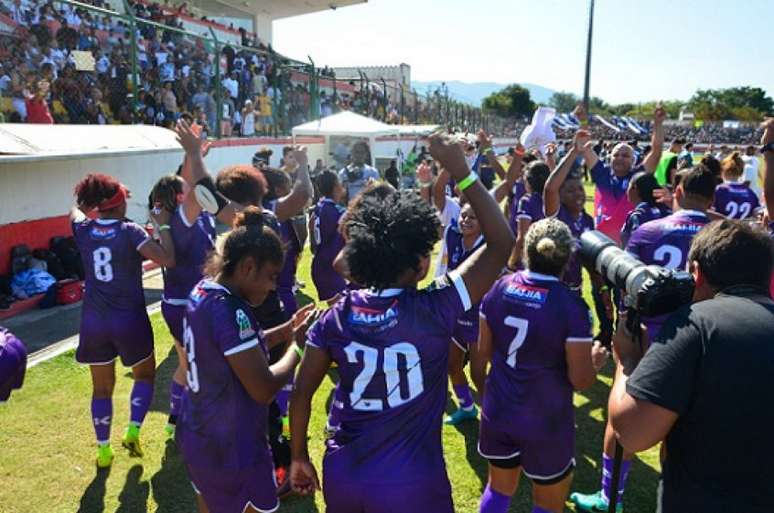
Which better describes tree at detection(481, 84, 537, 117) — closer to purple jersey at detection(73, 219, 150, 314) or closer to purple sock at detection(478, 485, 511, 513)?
purple jersey at detection(73, 219, 150, 314)

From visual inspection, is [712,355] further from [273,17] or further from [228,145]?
[273,17]

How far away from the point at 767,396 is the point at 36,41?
475 inches

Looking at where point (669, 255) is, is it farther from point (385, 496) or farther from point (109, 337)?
point (109, 337)

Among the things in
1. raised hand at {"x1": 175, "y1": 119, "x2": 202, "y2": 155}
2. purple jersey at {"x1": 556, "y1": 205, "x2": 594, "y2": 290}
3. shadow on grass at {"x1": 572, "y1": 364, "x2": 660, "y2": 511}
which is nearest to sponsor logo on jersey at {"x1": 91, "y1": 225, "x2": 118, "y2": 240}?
raised hand at {"x1": 175, "y1": 119, "x2": 202, "y2": 155}

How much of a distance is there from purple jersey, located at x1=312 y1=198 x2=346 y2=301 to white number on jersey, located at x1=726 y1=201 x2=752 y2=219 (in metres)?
3.93

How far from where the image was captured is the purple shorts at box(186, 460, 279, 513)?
2568 millimetres

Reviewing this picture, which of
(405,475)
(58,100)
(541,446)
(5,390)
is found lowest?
(541,446)

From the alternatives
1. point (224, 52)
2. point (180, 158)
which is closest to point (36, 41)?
point (180, 158)

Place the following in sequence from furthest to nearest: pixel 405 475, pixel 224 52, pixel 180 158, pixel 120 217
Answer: pixel 224 52 → pixel 180 158 → pixel 120 217 → pixel 405 475

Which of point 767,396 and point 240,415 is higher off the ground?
point 767,396

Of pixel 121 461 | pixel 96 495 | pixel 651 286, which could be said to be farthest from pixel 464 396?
pixel 651 286

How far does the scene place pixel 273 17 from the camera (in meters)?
34.6

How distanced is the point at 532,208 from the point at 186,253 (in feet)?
10.9

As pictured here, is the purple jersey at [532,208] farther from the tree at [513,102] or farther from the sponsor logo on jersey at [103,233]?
the tree at [513,102]
